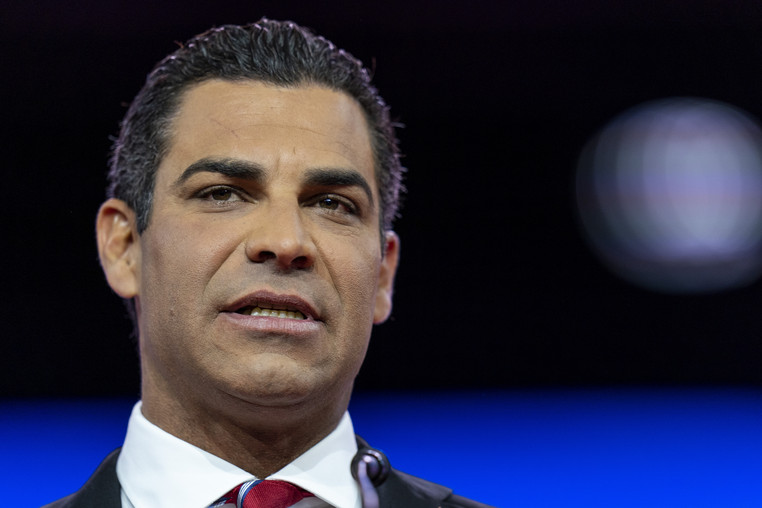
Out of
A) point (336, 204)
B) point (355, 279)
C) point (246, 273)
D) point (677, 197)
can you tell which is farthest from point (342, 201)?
point (677, 197)

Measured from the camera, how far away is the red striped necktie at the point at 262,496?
1.48 metres

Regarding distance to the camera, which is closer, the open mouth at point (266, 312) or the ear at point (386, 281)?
the open mouth at point (266, 312)

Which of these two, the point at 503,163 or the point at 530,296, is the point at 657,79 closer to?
the point at 503,163

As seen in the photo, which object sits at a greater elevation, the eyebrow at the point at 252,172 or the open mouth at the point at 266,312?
the eyebrow at the point at 252,172

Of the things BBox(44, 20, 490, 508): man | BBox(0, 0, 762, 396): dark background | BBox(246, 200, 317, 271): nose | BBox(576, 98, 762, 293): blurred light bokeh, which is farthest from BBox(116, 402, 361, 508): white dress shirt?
BBox(576, 98, 762, 293): blurred light bokeh

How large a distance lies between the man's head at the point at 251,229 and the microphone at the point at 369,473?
4.1 inches

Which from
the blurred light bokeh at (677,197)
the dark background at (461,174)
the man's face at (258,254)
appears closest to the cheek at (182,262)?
the man's face at (258,254)

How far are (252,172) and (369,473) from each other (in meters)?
0.60

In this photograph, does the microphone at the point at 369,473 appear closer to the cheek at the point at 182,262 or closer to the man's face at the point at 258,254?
the man's face at the point at 258,254

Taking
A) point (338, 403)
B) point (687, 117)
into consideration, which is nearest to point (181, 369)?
point (338, 403)

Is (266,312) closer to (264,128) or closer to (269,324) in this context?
(269,324)

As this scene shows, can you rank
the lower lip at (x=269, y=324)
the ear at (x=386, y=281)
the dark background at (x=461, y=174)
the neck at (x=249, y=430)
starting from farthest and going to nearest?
1. the dark background at (x=461, y=174)
2. the ear at (x=386, y=281)
3. the neck at (x=249, y=430)
4. the lower lip at (x=269, y=324)

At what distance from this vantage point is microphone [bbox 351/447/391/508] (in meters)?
1.56

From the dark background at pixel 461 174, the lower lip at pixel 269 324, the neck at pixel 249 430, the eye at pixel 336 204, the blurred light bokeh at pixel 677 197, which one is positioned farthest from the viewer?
the blurred light bokeh at pixel 677 197
